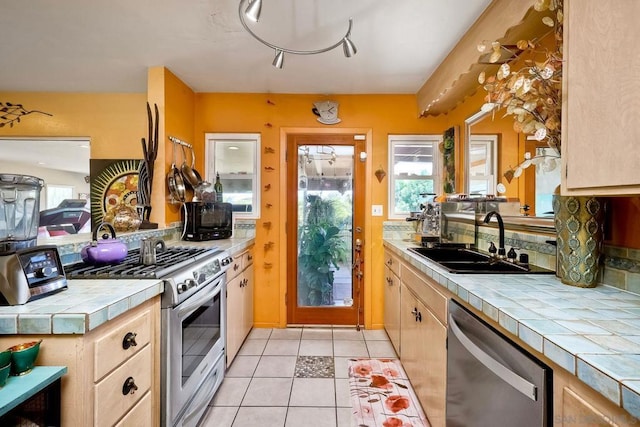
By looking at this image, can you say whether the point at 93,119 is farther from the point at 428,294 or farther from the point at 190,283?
the point at 428,294

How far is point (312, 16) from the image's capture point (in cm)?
187

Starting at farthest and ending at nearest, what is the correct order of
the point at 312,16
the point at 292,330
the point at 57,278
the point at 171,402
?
the point at 292,330
the point at 312,16
the point at 171,402
the point at 57,278

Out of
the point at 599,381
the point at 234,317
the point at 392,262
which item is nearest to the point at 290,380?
the point at 234,317

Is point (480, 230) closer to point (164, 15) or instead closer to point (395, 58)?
point (395, 58)

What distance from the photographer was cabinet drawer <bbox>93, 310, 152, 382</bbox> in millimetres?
984

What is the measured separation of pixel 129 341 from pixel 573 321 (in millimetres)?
1477

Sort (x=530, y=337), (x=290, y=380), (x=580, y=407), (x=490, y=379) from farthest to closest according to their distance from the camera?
(x=290, y=380)
(x=490, y=379)
(x=530, y=337)
(x=580, y=407)

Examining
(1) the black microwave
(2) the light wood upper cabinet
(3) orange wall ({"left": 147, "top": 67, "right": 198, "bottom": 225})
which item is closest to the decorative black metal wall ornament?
(3) orange wall ({"left": 147, "top": 67, "right": 198, "bottom": 225})

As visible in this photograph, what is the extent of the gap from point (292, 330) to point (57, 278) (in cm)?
232

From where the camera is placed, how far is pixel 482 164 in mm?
2283

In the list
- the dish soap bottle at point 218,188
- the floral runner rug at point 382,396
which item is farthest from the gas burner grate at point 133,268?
the floral runner rug at point 382,396

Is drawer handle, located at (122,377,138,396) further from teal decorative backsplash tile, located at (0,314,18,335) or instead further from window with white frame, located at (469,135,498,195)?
window with white frame, located at (469,135,498,195)

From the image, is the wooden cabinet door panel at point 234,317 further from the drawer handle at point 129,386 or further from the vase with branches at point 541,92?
the vase with branches at point 541,92

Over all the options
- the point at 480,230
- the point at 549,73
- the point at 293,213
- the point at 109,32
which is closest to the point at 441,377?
the point at 480,230
